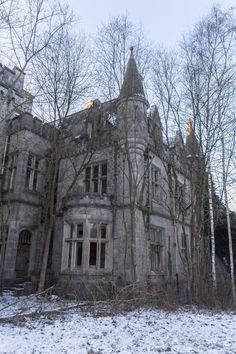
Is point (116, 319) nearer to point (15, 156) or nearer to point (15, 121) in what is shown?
point (15, 156)

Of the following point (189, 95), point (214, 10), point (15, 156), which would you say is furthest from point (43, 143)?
point (214, 10)

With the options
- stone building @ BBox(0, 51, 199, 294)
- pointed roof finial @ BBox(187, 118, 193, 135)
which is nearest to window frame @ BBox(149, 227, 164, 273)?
stone building @ BBox(0, 51, 199, 294)

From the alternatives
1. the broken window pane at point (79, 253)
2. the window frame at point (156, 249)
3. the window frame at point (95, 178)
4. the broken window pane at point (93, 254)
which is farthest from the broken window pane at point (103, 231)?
the window frame at point (156, 249)

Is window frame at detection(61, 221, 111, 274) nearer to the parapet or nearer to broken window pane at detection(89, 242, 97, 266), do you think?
broken window pane at detection(89, 242, 97, 266)

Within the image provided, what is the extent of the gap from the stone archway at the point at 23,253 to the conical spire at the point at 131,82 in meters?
9.05

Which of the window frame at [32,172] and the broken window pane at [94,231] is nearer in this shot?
the broken window pane at [94,231]

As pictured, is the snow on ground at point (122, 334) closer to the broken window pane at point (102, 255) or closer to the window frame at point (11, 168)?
the broken window pane at point (102, 255)

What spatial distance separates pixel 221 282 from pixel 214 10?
12.1 metres

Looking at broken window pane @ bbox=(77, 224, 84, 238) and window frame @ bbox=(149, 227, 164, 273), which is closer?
broken window pane @ bbox=(77, 224, 84, 238)

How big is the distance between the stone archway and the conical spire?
9049 millimetres

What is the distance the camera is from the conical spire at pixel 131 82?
15.8 m

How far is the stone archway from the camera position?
54.8 ft

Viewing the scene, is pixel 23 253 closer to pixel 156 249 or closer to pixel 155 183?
pixel 156 249

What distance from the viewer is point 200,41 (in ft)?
47.2
